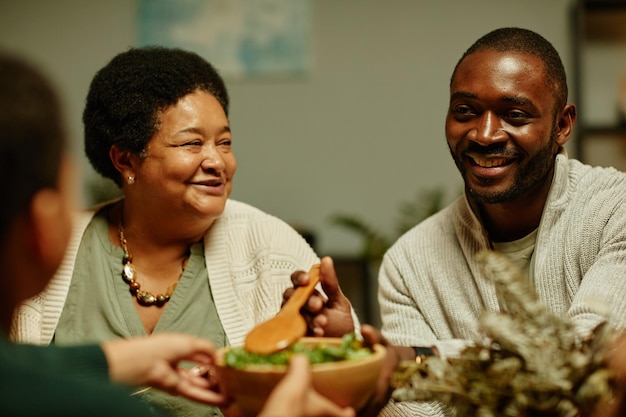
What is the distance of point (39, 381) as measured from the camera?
2.63 ft

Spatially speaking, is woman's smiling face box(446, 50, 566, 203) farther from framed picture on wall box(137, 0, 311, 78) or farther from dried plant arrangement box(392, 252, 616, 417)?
framed picture on wall box(137, 0, 311, 78)

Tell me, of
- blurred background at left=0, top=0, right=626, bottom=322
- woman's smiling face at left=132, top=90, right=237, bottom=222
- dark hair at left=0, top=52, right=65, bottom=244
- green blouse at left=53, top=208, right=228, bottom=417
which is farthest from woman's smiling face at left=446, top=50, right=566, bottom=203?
blurred background at left=0, top=0, right=626, bottom=322

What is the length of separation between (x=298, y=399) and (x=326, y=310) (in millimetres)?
485

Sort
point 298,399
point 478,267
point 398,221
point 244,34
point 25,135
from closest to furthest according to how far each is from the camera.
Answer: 1. point 25,135
2. point 298,399
3. point 478,267
4. point 398,221
5. point 244,34

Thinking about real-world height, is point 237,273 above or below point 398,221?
above

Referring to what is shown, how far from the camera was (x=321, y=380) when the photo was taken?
1.03m

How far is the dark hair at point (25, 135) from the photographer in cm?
83

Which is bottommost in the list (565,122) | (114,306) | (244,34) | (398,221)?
(398,221)

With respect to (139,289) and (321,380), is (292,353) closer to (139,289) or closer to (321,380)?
(321,380)

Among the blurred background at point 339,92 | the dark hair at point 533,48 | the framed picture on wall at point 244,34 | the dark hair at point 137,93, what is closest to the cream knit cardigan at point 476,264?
the dark hair at point 533,48

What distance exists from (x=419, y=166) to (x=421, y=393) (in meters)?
2.97

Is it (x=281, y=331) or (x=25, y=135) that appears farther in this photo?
(x=281, y=331)

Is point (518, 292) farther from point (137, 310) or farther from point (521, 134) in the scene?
point (137, 310)

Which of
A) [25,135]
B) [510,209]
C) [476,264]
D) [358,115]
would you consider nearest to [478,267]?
[476,264]
